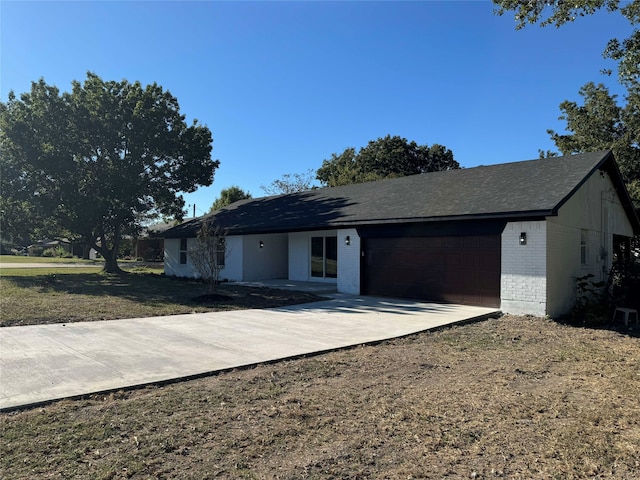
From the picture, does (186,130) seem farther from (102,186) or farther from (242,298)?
(242,298)

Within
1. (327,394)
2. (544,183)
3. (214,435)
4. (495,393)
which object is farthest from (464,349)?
(544,183)

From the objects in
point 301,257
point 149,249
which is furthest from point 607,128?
point 149,249

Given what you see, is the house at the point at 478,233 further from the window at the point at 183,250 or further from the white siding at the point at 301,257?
the window at the point at 183,250

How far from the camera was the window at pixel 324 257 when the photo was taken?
18438 millimetres

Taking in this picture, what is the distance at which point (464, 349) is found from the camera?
298 inches

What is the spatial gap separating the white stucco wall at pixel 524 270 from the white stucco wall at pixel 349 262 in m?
5.06

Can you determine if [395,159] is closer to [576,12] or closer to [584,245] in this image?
[584,245]

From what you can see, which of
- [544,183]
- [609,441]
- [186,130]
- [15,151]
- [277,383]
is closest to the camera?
[609,441]

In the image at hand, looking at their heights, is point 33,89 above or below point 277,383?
above

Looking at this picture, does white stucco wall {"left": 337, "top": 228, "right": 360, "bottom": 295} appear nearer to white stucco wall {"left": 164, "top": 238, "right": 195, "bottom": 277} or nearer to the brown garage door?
the brown garage door

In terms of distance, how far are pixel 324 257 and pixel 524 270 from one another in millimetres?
9098

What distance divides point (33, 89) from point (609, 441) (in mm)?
26547

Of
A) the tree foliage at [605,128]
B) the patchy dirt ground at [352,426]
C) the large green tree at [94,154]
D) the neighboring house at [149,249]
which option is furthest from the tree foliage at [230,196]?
the patchy dirt ground at [352,426]

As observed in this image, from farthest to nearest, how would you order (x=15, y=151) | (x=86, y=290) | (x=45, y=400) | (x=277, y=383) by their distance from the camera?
(x=15, y=151)
(x=86, y=290)
(x=277, y=383)
(x=45, y=400)
